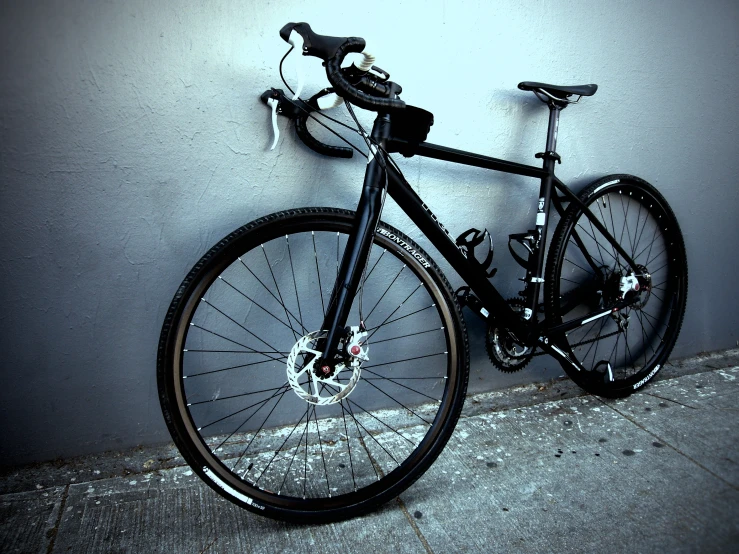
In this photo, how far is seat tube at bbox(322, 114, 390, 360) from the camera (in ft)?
5.85

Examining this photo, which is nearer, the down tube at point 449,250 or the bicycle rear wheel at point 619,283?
the down tube at point 449,250

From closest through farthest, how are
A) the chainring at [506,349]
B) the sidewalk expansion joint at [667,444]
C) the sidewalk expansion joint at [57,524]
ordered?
the sidewalk expansion joint at [57,524], the sidewalk expansion joint at [667,444], the chainring at [506,349]

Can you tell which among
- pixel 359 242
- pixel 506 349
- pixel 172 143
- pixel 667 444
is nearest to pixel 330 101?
pixel 359 242

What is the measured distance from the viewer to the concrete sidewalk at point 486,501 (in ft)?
5.82

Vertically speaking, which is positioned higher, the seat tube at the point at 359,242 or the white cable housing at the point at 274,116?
the white cable housing at the point at 274,116

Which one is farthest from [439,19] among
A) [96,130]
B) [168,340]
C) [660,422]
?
[660,422]

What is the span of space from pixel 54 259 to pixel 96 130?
461 mm

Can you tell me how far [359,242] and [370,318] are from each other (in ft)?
2.17

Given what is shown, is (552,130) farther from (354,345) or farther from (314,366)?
(314,366)

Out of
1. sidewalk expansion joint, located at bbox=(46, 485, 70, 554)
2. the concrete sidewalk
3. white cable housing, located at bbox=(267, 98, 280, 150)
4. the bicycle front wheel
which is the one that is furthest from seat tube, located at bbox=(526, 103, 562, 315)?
sidewalk expansion joint, located at bbox=(46, 485, 70, 554)

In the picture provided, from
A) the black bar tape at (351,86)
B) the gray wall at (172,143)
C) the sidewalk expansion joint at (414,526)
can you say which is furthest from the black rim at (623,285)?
the black bar tape at (351,86)

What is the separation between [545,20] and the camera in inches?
92.7

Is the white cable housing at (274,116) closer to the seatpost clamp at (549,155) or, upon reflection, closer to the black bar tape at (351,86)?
the black bar tape at (351,86)

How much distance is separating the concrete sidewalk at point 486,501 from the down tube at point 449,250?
512 mm
